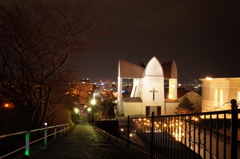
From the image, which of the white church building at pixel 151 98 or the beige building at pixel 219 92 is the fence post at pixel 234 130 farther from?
the white church building at pixel 151 98

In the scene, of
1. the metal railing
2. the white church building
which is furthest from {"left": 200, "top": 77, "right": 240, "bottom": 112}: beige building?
the metal railing

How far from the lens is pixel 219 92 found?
27.4 m

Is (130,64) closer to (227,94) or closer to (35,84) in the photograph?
(227,94)

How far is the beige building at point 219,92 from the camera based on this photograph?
2464 cm

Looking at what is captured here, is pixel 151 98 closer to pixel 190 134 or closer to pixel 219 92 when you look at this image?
pixel 219 92

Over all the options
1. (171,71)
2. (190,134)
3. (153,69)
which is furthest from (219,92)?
(190,134)

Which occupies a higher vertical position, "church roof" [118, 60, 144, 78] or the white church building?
"church roof" [118, 60, 144, 78]

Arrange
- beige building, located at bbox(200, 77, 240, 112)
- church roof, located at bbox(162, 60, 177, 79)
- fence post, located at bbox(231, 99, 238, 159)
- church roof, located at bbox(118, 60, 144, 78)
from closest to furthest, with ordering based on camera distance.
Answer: fence post, located at bbox(231, 99, 238, 159)
beige building, located at bbox(200, 77, 240, 112)
church roof, located at bbox(118, 60, 144, 78)
church roof, located at bbox(162, 60, 177, 79)

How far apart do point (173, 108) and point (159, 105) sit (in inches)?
119

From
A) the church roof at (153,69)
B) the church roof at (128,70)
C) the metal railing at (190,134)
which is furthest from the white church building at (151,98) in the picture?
the metal railing at (190,134)

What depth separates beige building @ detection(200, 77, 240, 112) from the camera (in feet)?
80.8

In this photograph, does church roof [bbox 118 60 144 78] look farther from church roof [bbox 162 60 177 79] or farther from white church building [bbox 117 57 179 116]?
church roof [bbox 162 60 177 79]

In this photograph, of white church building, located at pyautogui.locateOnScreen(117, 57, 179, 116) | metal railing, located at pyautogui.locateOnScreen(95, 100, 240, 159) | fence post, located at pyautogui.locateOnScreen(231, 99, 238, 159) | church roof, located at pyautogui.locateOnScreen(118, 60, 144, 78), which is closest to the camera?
fence post, located at pyautogui.locateOnScreen(231, 99, 238, 159)

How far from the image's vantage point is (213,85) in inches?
1121
